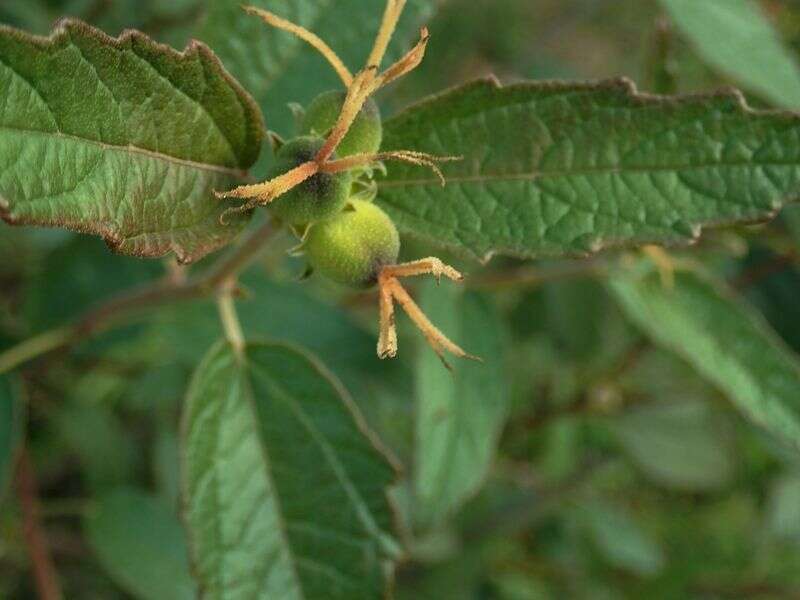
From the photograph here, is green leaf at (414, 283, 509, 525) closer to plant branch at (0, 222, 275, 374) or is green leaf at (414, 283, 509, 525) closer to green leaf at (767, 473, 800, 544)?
plant branch at (0, 222, 275, 374)

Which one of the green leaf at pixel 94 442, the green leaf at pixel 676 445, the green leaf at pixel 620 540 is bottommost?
the green leaf at pixel 620 540

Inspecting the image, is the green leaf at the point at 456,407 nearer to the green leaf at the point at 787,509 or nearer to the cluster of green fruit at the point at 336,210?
the cluster of green fruit at the point at 336,210

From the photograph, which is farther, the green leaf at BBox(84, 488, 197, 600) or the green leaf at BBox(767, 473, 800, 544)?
the green leaf at BBox(767, 473, 800, 544)

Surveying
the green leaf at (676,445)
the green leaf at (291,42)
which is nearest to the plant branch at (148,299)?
the green leaf at (291,42)

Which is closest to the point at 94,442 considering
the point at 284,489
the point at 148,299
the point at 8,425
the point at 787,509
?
the point at 8,425

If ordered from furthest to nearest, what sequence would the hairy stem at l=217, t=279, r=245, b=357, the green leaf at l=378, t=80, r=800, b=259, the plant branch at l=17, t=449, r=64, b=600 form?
the plant branch at l=17, t=449, r=64, b=600 → the hairy stem at l=217, t=279, r=245, b=357 → the green leaf at l=378, t=80, r=800, b=259

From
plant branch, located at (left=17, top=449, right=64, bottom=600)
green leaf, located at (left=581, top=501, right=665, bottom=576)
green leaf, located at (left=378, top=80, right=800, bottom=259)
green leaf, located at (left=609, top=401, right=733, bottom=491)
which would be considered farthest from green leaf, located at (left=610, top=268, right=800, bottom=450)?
green leaf, located at (left=581, top=501, right=665, bottom=576)

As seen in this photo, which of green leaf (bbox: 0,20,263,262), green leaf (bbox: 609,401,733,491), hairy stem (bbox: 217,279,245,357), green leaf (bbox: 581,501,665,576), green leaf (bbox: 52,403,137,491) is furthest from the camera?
green leaf (bbox: 581,501,665,576)
